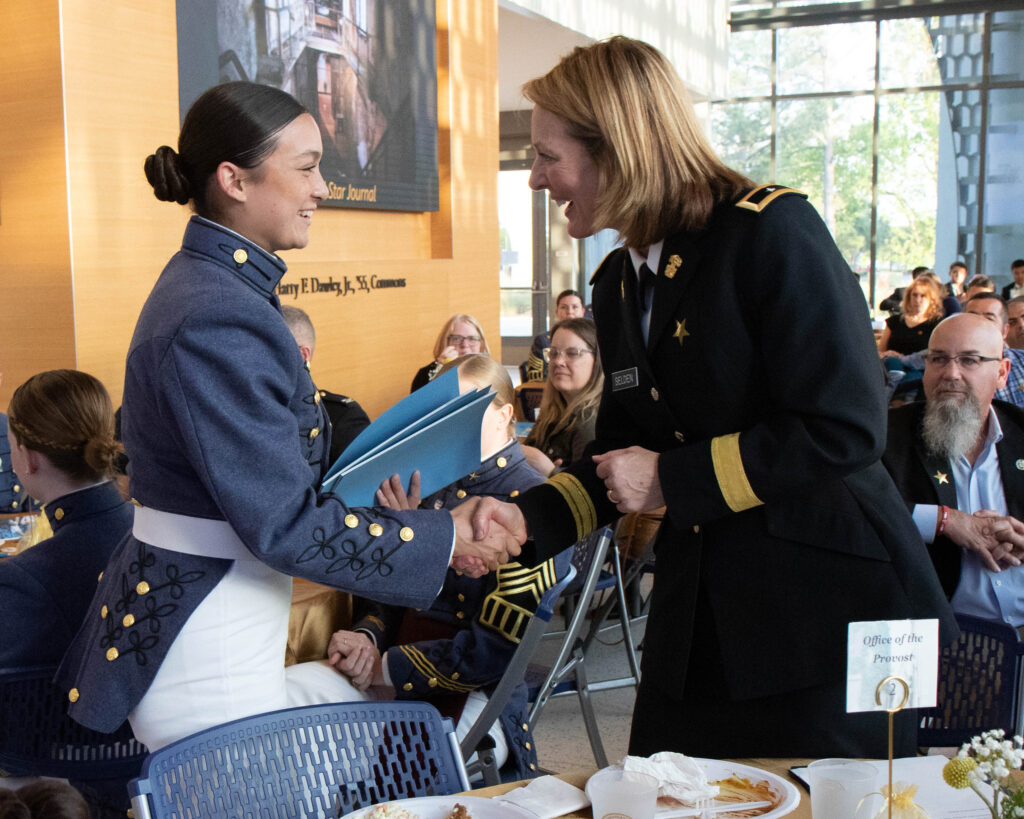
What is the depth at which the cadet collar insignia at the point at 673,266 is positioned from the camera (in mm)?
1609

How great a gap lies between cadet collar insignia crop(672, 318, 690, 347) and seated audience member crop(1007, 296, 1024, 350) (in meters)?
6.58

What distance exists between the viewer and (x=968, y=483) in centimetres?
311

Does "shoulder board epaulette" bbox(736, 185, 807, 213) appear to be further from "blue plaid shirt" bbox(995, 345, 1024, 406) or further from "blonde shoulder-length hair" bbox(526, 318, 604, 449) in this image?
"blue plaid shirt" bbox(995, 345, 1024, 406)

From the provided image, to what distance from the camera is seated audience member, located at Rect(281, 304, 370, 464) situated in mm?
4254

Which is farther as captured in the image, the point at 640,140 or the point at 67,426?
the point at 67,426

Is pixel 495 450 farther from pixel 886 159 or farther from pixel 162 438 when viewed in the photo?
pixel 886 159

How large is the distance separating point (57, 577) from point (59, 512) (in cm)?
15

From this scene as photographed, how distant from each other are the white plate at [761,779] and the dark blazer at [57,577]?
4.90ft

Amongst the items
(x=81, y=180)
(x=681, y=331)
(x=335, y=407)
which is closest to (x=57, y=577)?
(x=681, y=331)

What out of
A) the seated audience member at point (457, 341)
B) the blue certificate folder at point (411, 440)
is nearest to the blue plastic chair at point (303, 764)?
the blue certificate folder at point (411, 440)

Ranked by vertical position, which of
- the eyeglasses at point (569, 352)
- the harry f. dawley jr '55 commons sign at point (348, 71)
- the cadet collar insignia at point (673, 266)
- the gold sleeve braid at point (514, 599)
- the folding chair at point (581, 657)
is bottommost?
the folding chair at point (581, 657)

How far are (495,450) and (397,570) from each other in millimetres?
1393

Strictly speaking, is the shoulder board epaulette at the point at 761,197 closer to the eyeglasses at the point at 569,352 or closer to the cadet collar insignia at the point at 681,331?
the cadet collar insignia at the point at 681,331

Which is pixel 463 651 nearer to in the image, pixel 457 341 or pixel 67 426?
pixel 67 426
